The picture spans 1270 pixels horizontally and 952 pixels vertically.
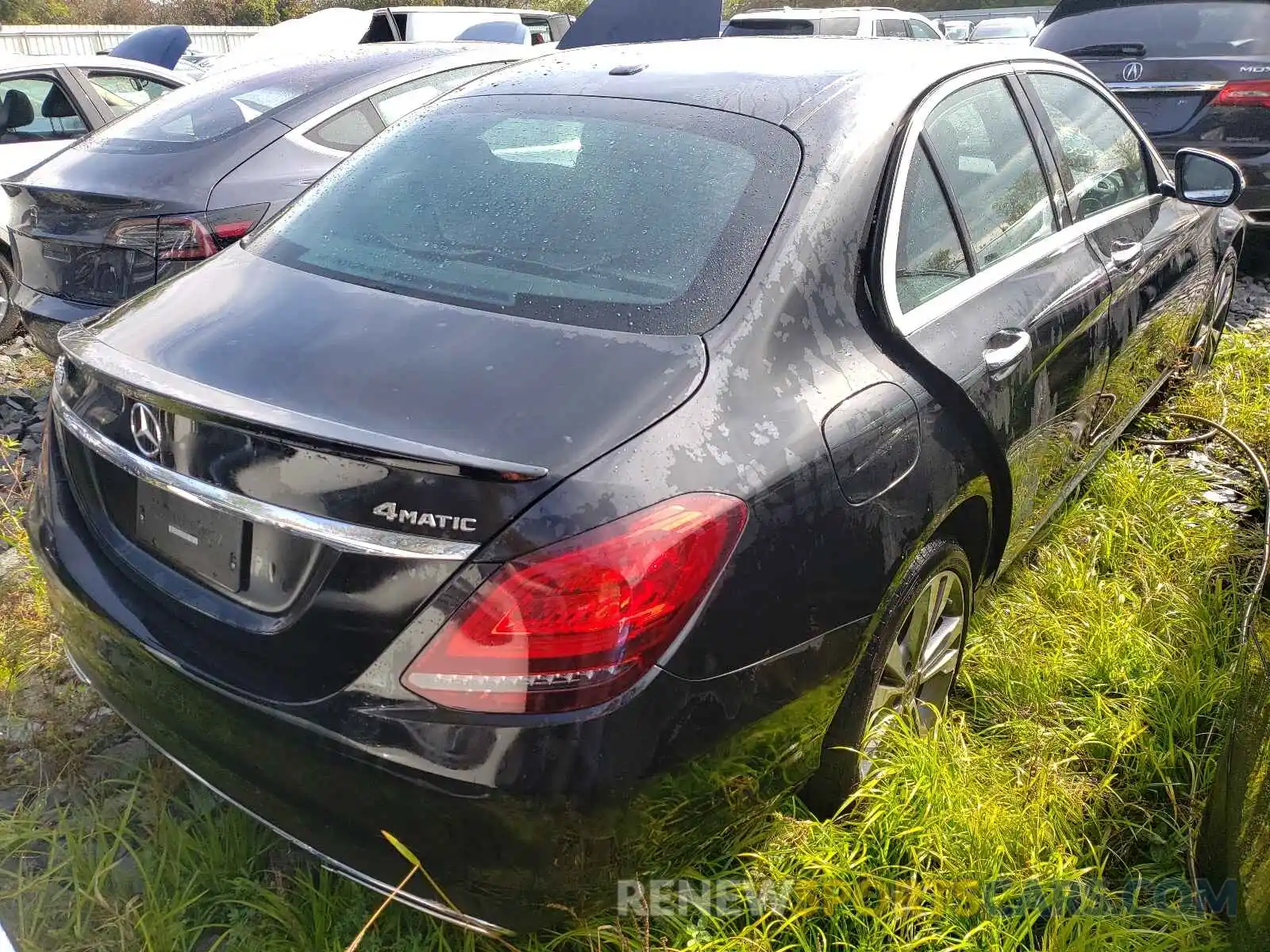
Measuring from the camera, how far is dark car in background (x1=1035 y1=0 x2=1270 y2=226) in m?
5.39

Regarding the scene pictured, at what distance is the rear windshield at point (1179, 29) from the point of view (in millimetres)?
5445

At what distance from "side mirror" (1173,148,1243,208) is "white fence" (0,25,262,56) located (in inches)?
803

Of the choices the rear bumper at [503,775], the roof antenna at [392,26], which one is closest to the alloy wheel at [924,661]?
the rear bumper at [503,775]

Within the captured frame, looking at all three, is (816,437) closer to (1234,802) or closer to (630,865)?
(630,865)

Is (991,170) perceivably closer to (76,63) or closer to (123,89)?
(76,63)

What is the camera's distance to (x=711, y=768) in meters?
1.59

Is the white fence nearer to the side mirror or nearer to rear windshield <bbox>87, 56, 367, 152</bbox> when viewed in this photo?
rear windshield <bbox>87, 56, 367, 152</bbox>

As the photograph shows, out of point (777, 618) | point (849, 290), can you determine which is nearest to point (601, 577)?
point (777, 618)

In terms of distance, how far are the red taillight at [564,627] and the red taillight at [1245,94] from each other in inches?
213

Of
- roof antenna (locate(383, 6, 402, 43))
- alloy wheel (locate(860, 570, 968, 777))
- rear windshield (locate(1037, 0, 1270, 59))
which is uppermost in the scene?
rear windshield (locate(1037, 0, 1270, 59))

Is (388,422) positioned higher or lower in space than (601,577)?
higher

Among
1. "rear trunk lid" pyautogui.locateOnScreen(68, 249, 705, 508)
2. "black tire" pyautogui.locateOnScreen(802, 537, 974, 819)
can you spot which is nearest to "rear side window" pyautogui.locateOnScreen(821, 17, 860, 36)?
"black tire" pyautogui.locateOnScreen(802, 537, 974, 819)

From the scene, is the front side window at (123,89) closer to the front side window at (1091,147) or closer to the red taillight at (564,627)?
the front side window at (1091,147)

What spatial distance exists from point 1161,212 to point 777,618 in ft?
8.83
